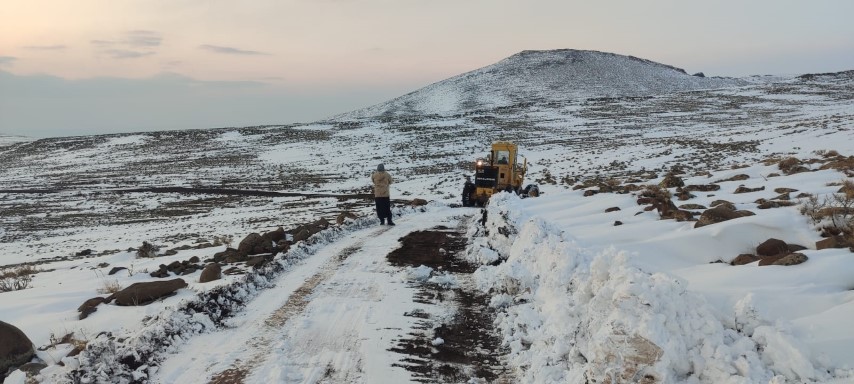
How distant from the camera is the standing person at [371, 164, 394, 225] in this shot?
48.4ft

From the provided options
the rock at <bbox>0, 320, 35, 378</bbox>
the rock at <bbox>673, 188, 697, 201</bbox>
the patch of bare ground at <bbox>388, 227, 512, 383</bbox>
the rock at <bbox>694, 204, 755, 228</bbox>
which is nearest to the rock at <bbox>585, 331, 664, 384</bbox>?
the patch of bare ground at <bbox>388, 227, 512, 383</bbox>

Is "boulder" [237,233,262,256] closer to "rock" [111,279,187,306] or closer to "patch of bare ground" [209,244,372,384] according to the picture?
"patch of bare ground" [209,244,372,384]

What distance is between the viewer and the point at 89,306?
698 centimetres

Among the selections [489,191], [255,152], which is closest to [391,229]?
[489,191]

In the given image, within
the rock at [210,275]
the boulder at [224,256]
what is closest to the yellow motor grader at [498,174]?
the boulder at [224,256]

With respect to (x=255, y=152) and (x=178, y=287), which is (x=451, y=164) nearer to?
(x=255, y=152)

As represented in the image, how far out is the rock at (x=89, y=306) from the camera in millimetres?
6781

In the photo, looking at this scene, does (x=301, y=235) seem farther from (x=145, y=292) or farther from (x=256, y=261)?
(x=145, y=292)

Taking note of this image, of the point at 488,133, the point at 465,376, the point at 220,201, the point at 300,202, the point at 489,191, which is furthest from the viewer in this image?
the point at 488,133

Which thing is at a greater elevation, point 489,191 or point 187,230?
point 489,191

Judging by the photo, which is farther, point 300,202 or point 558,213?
point 300,202

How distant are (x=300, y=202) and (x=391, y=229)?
575 inches

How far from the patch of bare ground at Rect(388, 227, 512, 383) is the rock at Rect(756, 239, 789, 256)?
3.11m

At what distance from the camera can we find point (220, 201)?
30062 mm
